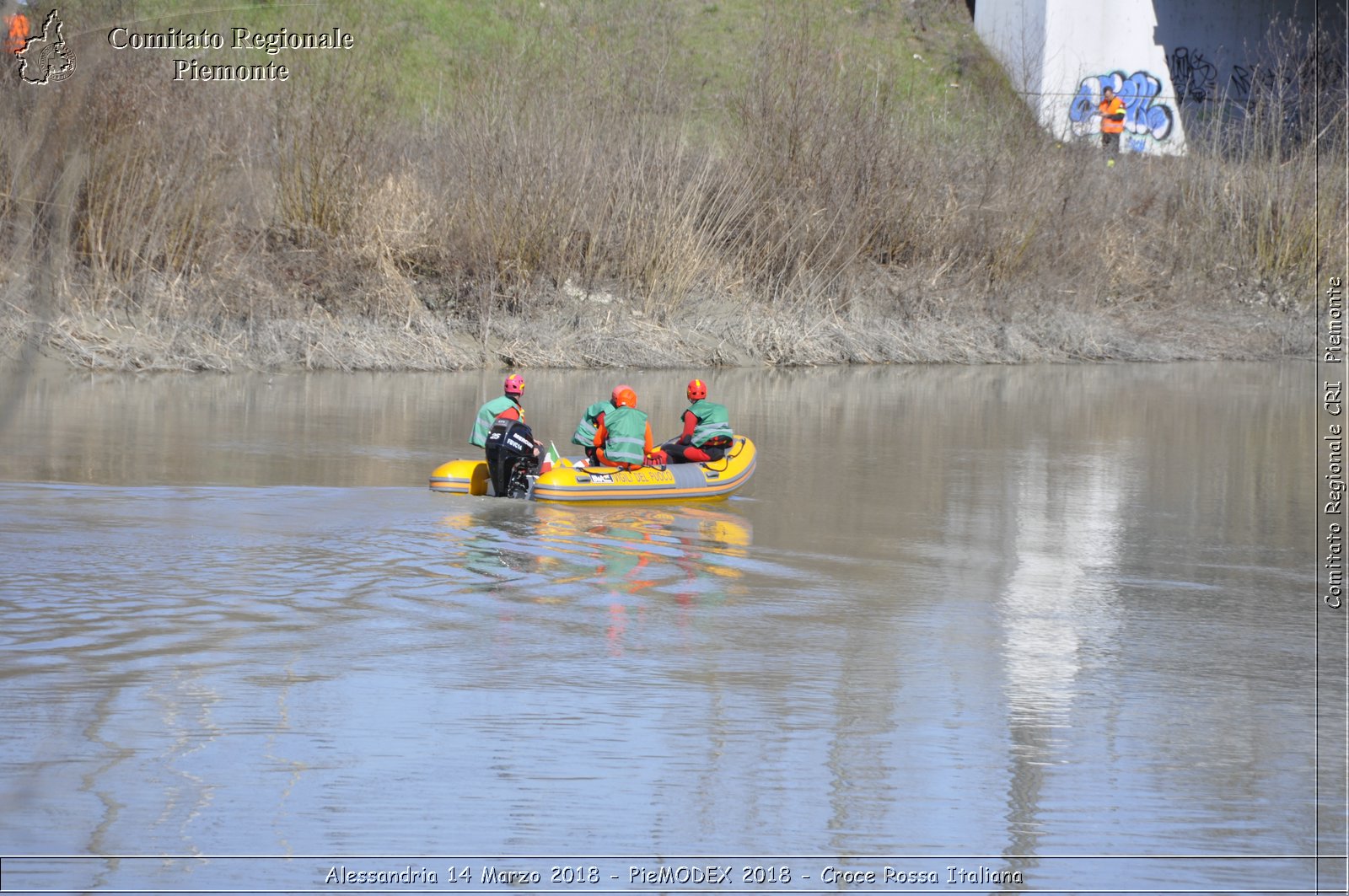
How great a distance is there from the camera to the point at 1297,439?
61.1 ft

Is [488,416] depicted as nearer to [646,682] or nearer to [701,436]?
[701,436]

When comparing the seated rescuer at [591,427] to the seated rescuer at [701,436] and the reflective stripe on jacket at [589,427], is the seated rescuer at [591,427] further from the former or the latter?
the seated rescuer at [701,436]

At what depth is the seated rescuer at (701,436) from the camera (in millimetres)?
13422

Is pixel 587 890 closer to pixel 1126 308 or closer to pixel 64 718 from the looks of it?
pixel 64 718

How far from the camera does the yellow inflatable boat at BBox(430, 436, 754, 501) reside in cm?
1230

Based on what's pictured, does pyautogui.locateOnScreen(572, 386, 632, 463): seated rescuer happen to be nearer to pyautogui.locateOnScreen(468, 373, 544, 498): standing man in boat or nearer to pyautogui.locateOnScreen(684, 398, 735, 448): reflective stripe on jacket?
pyautogui.locateOnScreen(468, 373, 544, 498): standing man in boat

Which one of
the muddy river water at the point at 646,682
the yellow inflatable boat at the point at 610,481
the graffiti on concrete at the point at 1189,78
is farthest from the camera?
the graffiti on concrete at the point at 1189,78

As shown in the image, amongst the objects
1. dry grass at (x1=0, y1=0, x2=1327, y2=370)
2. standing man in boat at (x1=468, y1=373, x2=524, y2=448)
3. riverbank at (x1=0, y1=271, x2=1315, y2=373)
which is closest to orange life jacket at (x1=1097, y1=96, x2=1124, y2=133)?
dry grass at (x1=0, y1=0, x2=1327, y2=370)

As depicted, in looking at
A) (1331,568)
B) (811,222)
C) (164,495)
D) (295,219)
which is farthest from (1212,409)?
(164,495)

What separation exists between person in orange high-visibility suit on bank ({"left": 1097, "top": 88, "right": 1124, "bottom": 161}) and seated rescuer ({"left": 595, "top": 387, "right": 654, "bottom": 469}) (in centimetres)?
2849

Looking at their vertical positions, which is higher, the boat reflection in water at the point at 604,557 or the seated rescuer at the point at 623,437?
the seated rescuer at the point at 623,437

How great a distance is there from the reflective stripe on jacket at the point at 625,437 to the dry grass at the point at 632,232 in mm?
8974

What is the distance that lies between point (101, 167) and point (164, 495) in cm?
1080

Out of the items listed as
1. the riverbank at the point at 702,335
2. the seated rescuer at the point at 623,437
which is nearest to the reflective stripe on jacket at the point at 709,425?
the seated rescuer at the point at 623,437
